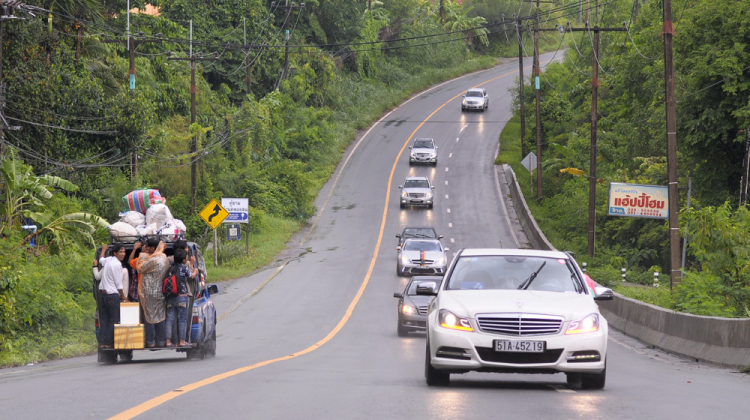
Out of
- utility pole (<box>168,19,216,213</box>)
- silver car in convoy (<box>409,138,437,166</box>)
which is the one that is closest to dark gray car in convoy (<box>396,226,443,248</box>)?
utility pole (<box>168,19,216,213</box>)

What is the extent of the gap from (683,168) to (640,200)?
8445 mm

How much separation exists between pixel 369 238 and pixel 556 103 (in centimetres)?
2838

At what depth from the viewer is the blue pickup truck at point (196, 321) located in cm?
1323

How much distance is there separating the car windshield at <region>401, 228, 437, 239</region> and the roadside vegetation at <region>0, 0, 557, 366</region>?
22.3ft

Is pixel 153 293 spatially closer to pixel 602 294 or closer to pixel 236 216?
pixel 602 294

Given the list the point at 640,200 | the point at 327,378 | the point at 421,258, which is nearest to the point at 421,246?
the point at 421,258

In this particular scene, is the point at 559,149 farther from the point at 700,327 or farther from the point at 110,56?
the point at 700,327

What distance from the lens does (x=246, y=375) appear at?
10.8m

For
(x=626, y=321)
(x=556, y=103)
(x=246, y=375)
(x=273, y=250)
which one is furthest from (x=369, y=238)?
(x=246, y=375)

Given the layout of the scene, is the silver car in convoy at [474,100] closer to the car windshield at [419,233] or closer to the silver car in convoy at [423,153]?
the silver car in convoy at [423,153]

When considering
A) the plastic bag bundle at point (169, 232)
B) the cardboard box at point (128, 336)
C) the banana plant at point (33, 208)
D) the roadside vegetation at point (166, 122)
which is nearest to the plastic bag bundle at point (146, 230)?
the plastic bag bundle at point (169, 232)

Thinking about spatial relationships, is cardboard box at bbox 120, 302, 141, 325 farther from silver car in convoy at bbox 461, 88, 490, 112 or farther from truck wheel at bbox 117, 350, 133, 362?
silver car in convoy at bbox 461, 88, 490, 112

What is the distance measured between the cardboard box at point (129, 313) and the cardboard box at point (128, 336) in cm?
8

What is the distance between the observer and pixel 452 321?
9.12 metres
